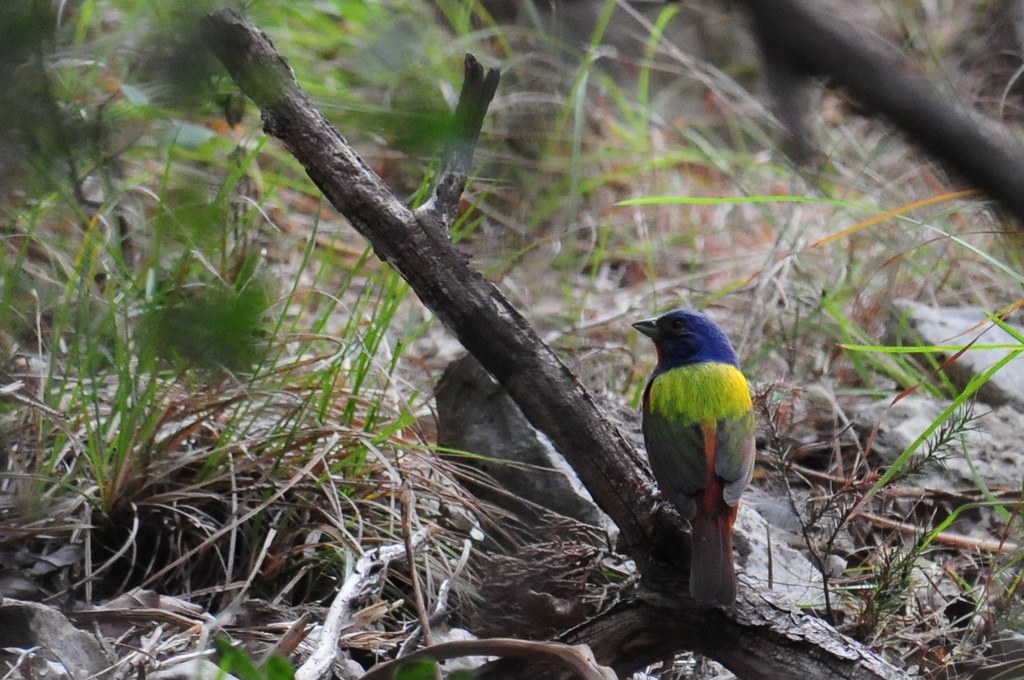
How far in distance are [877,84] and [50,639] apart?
2148mm

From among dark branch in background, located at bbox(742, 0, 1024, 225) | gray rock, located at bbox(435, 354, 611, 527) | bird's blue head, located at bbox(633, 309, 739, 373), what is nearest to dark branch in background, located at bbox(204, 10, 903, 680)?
gray rock, located at bbox(435, 354, 611, 527)

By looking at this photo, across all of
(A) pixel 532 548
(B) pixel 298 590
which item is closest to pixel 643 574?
(A) pixel 532 548

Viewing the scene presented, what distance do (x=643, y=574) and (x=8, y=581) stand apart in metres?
1.44

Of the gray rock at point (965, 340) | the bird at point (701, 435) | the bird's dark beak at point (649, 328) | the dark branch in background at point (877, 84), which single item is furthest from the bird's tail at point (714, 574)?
the gray rock at point (965, 340)

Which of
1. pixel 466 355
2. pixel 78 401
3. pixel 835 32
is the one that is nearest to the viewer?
pixel 835 32

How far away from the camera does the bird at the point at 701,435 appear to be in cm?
218

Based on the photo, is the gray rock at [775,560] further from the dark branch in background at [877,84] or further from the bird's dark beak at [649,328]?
the dark branch in background at [877,84]

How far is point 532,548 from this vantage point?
274cm

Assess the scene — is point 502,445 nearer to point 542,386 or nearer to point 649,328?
point 649,328

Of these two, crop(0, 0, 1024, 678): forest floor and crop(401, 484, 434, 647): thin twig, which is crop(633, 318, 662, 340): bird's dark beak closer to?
crop(0, 0, 1024, 678): forest floor

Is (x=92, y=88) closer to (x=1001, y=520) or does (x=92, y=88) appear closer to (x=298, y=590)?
(x=298, y=590)

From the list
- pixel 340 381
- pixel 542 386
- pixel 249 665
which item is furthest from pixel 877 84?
pixel 340 381

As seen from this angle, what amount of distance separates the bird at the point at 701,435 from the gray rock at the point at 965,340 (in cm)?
100

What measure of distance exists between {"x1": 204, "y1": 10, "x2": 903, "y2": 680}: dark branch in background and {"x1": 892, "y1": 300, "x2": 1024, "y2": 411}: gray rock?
181 cm
